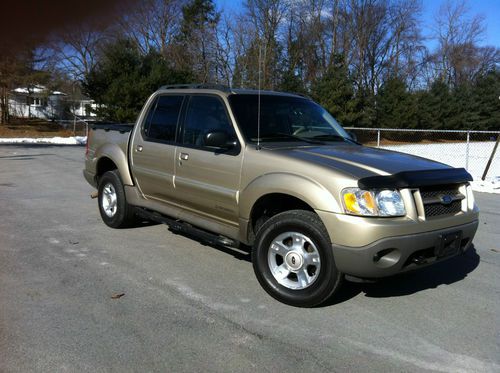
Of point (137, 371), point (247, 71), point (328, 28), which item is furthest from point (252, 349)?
point (328, 28)

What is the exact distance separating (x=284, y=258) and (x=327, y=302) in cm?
53

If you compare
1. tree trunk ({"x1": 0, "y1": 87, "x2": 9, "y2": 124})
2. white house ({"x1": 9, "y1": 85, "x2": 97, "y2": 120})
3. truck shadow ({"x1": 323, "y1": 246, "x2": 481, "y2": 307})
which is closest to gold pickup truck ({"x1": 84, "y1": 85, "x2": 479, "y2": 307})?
truck shadow ({"x1": 323, "y1": 246, "x2": 481, "y2": 307})

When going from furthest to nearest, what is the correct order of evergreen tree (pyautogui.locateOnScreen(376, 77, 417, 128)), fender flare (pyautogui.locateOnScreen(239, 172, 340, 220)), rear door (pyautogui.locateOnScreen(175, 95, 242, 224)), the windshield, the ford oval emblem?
evergreen tree (pyautogui.locateOnScreen(376, 77, 417, 128)) < the windshield < rear door (pyautogui.locateOnScreen(175, 95, 242, 224)) < the ford oval emblem < fender flare (pyautogui.locateOnScreen(239, 172, 340, 220))

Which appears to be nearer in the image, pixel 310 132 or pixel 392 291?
pixel 392 291

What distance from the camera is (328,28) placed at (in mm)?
42594

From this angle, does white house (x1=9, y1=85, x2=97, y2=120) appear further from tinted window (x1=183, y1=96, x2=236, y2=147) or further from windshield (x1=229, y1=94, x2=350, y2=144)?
windshield (x1=229, y1=94, x2=350, y2=144)

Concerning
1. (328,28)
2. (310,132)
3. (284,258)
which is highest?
(328,28)

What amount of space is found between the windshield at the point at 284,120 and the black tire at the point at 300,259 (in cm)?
99

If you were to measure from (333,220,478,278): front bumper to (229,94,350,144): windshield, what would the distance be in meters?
1.57

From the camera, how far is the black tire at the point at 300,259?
12.1 feet

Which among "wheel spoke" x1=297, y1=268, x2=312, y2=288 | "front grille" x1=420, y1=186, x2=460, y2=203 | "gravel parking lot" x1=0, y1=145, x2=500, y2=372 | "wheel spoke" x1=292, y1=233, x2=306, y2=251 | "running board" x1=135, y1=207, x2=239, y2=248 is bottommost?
"gravel parking lot" x1=0, y1=145, x2=500, y2=372

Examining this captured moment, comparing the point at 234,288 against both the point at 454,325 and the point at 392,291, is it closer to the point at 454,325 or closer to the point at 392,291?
the point at 392,291

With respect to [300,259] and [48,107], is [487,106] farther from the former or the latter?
[300,259]

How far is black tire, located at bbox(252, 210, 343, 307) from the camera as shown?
3.70m
